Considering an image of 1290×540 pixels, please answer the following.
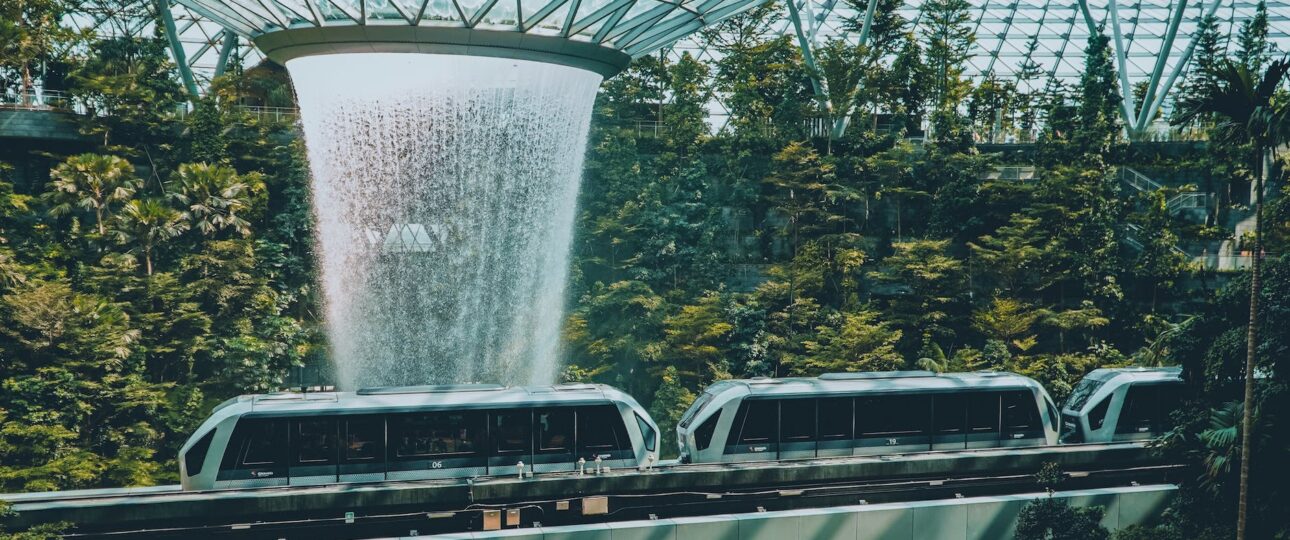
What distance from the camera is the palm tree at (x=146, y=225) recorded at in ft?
126

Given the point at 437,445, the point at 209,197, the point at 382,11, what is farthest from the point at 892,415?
the point at 209,197

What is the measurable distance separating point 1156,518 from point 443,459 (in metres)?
16.3

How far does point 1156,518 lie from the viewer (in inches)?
929

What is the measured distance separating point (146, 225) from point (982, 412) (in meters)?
30.4

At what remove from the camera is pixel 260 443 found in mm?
21969

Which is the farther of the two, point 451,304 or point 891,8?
point 891,8

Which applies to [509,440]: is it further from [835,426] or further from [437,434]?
[835,426]

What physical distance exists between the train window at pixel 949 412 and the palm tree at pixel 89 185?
30.7m

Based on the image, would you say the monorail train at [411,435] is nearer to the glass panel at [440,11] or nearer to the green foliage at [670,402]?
the glass panel at [440,11]

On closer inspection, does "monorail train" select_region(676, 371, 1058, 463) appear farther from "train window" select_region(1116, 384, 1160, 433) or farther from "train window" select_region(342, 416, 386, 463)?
"train window" select_region(342, 416, 386, 463)

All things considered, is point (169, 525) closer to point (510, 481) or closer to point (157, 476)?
point (510, 481)

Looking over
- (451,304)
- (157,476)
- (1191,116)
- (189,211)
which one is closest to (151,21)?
(189,211)

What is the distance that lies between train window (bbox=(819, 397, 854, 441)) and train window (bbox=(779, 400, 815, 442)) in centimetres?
29

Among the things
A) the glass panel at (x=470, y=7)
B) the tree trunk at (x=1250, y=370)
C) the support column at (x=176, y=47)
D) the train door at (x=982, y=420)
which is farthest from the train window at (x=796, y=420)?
the support column at (x=176, y=47)
